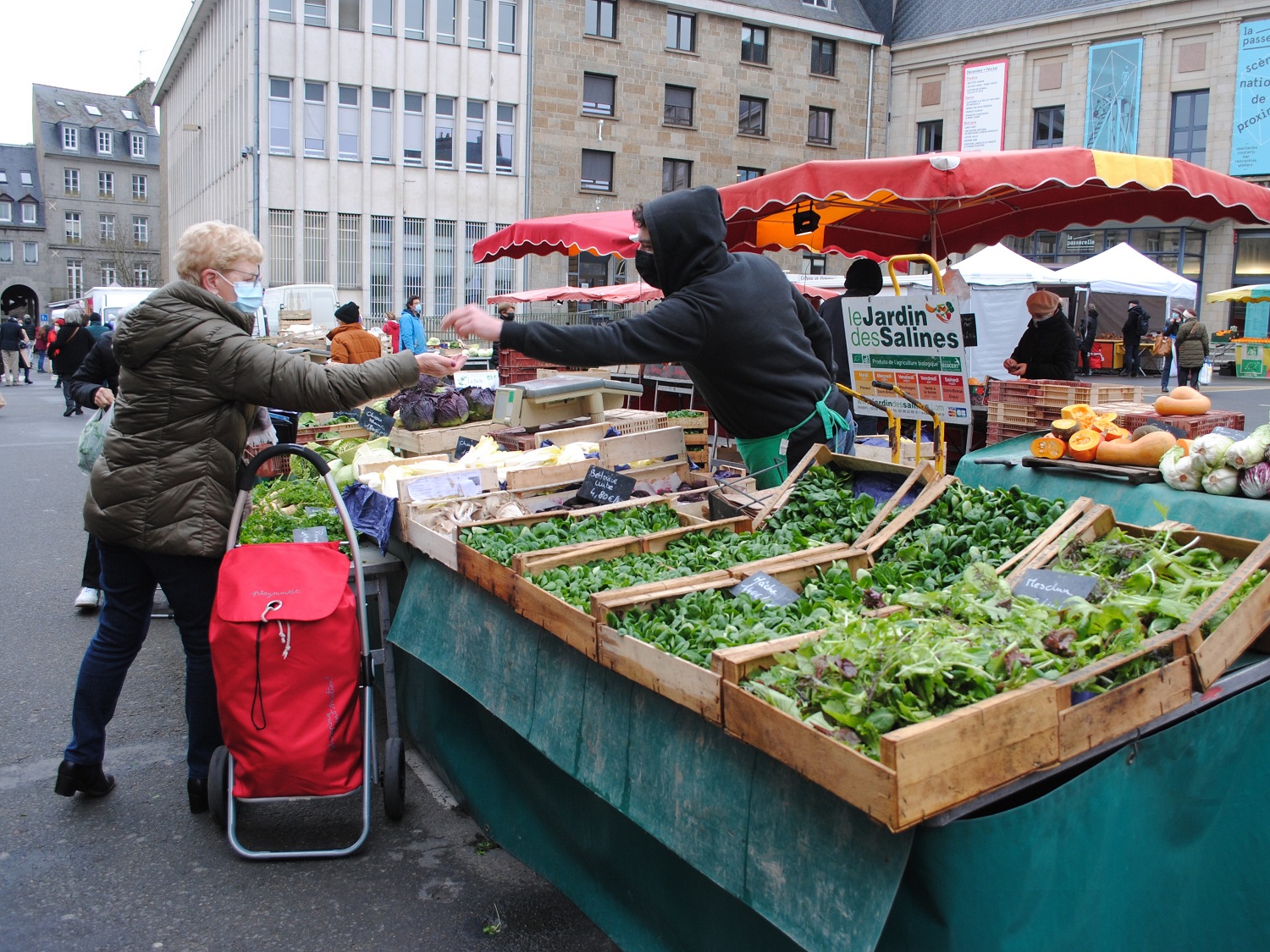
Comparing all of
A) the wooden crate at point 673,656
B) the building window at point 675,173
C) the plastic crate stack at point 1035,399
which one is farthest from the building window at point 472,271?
the wooden crate at point 673,656

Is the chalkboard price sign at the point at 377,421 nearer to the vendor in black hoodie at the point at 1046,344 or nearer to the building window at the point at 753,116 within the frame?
the vendor in black hoodie at the point at 1046,344

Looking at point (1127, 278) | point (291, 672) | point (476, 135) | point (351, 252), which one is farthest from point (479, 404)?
point (476, 135)

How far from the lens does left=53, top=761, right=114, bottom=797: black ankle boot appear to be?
400cm

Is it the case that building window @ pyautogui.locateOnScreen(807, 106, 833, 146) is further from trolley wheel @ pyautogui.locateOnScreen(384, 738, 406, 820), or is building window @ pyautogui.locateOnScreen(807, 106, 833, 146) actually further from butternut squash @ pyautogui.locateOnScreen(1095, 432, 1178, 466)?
trolley wheel @ pyautogui.locateOnScreen(384, 738, 406, 820)

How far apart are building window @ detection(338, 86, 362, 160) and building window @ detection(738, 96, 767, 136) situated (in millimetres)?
13840

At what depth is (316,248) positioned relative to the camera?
1278 inches

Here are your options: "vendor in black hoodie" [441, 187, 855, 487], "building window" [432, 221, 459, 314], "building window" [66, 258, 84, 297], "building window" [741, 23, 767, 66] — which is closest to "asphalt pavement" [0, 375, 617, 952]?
"vendor in black hoodie" [441, 187, 855, 487]

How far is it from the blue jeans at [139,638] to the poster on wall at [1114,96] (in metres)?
35.7

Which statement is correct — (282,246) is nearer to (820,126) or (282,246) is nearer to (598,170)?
(598,170)

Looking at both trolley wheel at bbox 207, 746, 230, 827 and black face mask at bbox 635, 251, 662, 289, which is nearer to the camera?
trolley wheel at bbox 207, 746, 230, 827

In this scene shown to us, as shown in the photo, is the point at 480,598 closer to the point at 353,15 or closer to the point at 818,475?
the point at 818,475

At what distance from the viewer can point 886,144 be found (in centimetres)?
4069

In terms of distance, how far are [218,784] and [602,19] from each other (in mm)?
36089

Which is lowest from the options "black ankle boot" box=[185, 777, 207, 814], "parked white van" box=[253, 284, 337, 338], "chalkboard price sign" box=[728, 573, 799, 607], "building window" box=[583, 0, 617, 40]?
"black ankle boot" box=[185, 777, 207, 814]
